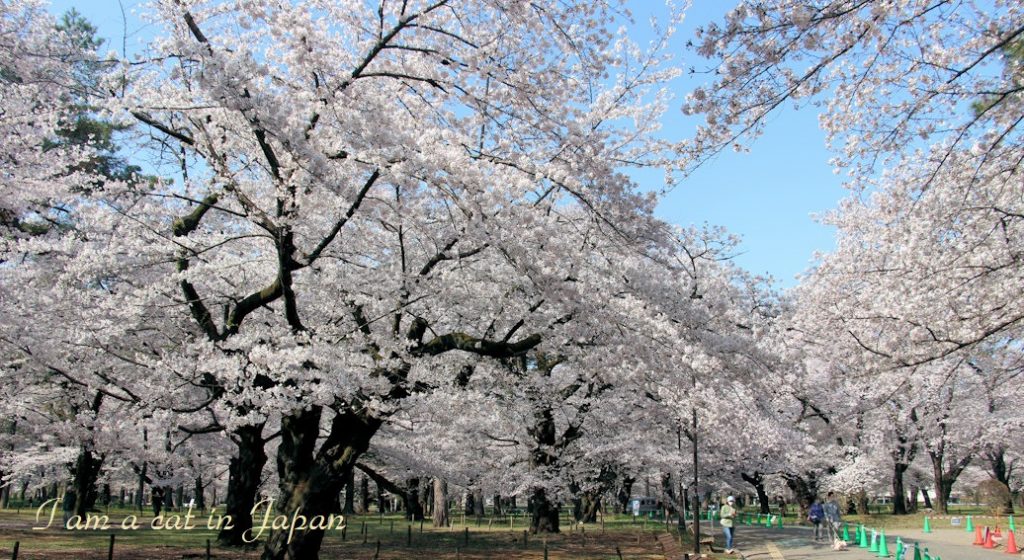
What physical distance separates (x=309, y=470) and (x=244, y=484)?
6.26m

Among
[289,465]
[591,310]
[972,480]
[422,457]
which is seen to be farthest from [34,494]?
[972,480]

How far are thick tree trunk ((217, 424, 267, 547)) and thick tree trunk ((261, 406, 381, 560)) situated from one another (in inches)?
190

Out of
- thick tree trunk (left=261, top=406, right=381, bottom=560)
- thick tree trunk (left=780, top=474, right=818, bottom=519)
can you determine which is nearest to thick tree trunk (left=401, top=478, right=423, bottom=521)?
thick tree trunk (left=780, top=474, right=818, bottom=519)

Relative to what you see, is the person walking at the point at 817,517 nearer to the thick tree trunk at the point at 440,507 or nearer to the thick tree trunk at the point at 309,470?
the thick tree trunk at the point at 440,507

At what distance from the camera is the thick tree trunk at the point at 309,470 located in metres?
10.4

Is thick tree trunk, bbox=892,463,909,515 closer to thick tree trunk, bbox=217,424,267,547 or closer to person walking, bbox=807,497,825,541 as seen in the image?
person walking, bbox=807,497,825,541

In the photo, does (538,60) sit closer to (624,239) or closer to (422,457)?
(624,239)

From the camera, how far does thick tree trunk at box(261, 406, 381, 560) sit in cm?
1038

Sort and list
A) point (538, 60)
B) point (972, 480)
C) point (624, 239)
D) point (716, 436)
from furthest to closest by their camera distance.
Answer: point (972, 480) → point (716, 436) → point (624, 239) → point (538, 60)

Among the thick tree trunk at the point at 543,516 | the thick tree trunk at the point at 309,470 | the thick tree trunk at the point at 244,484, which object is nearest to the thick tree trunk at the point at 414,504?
the thick tree trunk at the point at 543,516

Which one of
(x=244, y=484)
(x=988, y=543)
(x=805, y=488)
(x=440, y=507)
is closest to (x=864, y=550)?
(x=988, y=543)

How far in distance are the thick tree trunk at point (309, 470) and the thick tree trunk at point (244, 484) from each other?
4.83m

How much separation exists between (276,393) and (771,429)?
20.5 m

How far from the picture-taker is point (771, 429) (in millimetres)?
25094
